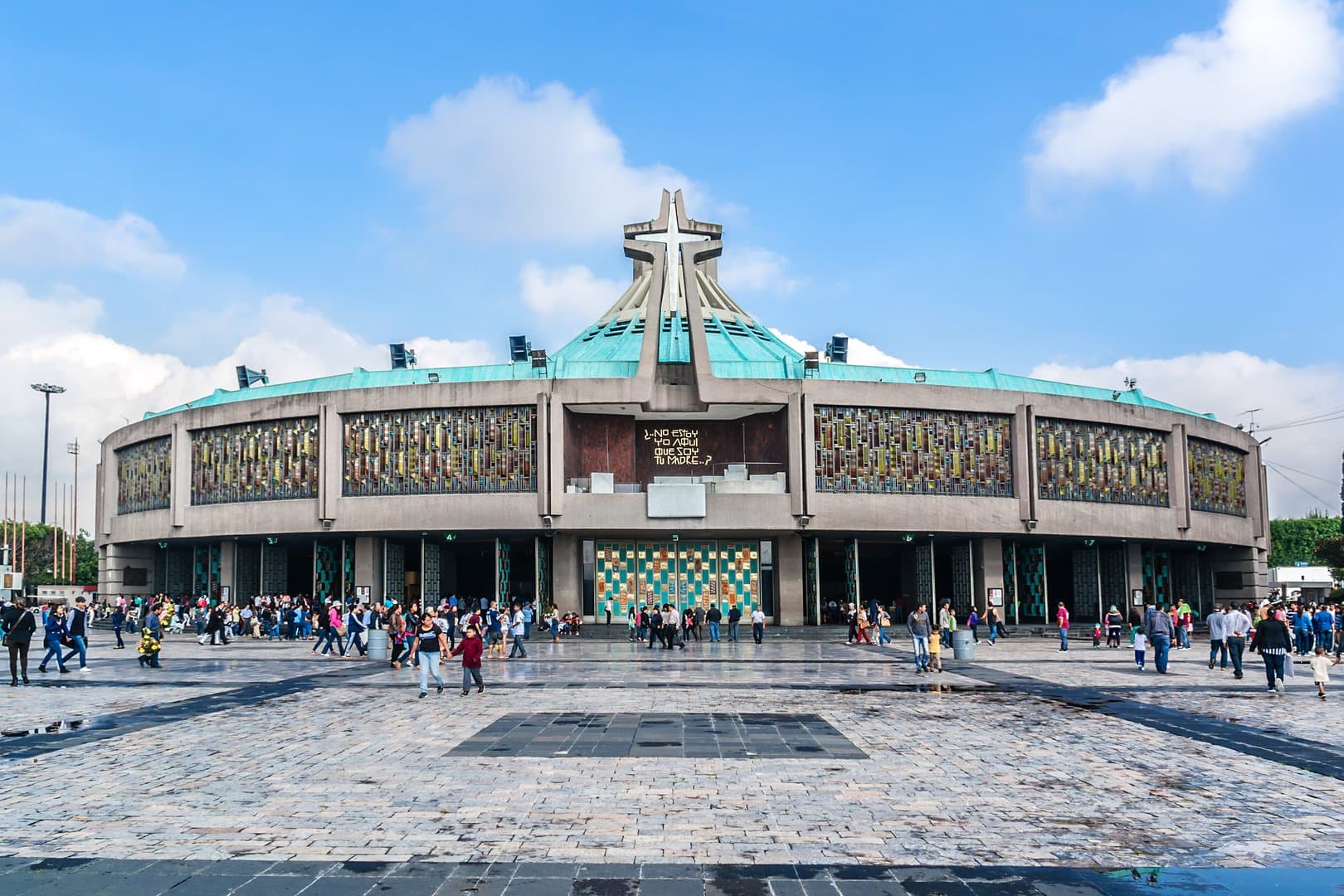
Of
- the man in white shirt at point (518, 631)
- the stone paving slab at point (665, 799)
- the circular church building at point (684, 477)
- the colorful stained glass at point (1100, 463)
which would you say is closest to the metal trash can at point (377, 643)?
the man in white shirt at point (518, 631)

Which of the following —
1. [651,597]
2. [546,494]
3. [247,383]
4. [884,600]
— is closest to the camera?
[546,494]

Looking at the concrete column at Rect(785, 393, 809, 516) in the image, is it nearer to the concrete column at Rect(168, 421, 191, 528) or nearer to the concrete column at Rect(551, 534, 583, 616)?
the concrete column at Rect(551, 534, 583, 616)

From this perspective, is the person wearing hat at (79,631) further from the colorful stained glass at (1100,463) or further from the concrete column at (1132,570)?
the concrete column at (1132,570)

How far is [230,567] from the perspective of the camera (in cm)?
5075

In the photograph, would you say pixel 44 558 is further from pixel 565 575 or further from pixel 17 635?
pixel 17 635

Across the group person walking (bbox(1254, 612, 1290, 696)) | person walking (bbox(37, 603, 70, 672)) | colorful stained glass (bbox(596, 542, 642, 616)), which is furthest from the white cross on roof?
person walking (bbox(1254, 612, 1290, 696))

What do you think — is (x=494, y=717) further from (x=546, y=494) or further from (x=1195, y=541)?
(x=1195, y=541)

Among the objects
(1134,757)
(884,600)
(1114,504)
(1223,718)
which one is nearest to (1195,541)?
(1114,504)

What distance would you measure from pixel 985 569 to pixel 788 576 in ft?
28.1

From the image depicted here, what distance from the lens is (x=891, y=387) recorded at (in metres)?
45.0

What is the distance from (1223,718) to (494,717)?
10319 millimetres

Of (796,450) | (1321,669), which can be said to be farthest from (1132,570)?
(1321,669)

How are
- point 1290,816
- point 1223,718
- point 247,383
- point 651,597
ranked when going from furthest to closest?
1. point 247,383
2. point 651,597
3. point 1223,718
4. point 1290,816

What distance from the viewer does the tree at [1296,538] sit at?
298 ft
